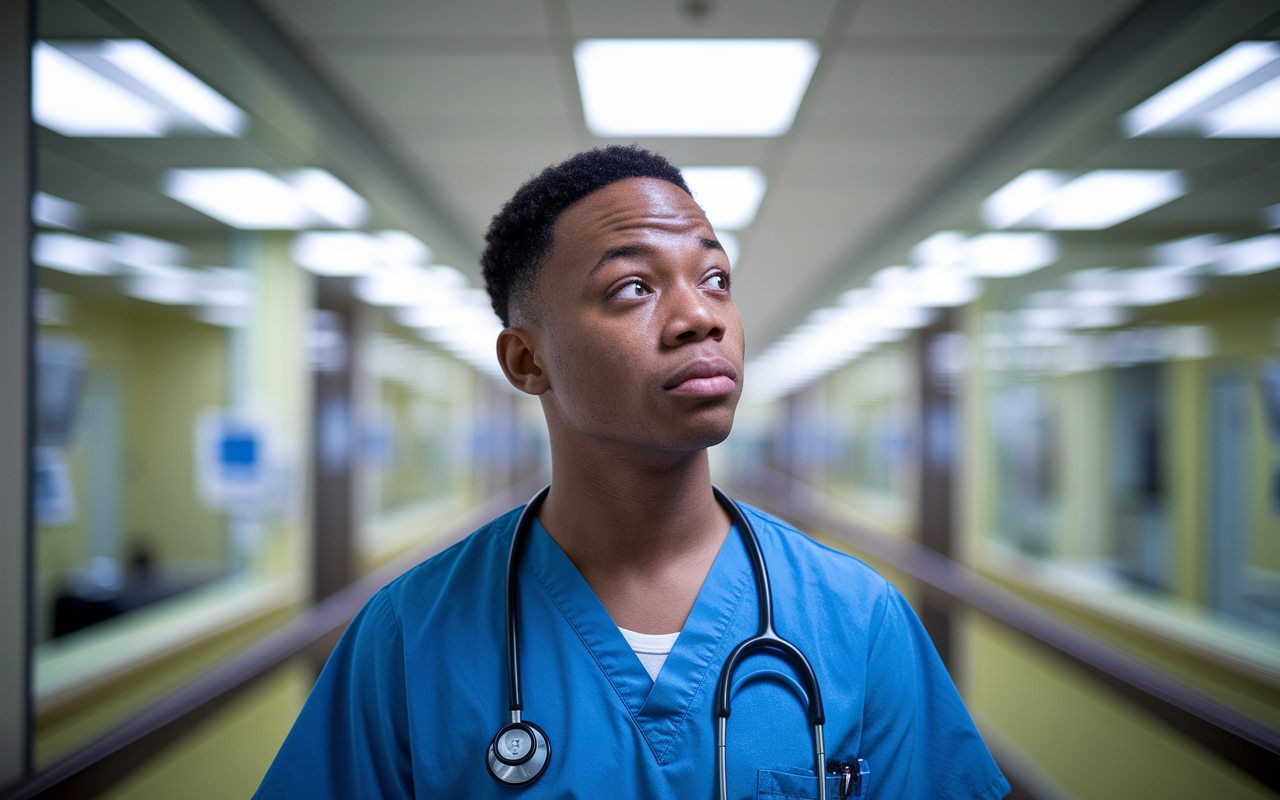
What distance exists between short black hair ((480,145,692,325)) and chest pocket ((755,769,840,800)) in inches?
25.7

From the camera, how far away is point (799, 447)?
15.9 meters

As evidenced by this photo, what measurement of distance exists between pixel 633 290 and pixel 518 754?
1.74 feet

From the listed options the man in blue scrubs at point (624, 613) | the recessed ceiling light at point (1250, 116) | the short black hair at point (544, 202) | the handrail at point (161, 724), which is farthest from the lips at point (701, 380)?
the recessed ceiling light at point (1250, 116)

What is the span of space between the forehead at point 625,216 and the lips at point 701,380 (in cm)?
18

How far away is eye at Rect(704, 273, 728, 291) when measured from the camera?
2.79 feet

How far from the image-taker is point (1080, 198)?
10.6 ft

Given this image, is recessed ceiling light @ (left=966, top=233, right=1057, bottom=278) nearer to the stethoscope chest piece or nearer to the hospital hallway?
the hospital hallway

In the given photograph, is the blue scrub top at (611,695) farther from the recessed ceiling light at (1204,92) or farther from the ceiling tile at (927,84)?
the recessed ceiling light at (1204,92)

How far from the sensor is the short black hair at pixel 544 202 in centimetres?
90

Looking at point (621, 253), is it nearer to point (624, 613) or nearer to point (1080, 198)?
point (624, 613)

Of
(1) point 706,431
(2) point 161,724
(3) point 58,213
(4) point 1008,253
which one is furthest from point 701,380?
(3) point 58,213

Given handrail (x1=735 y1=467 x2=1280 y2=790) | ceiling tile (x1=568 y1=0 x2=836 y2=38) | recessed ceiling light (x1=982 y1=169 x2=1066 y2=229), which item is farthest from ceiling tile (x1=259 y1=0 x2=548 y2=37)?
handrail (x1=735 y1=467 x2=1280 y2=790)

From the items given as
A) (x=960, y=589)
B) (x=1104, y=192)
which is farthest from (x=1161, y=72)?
(x=960, y=589)

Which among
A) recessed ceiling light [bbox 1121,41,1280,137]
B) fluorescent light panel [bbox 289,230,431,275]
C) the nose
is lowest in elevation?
the nose
